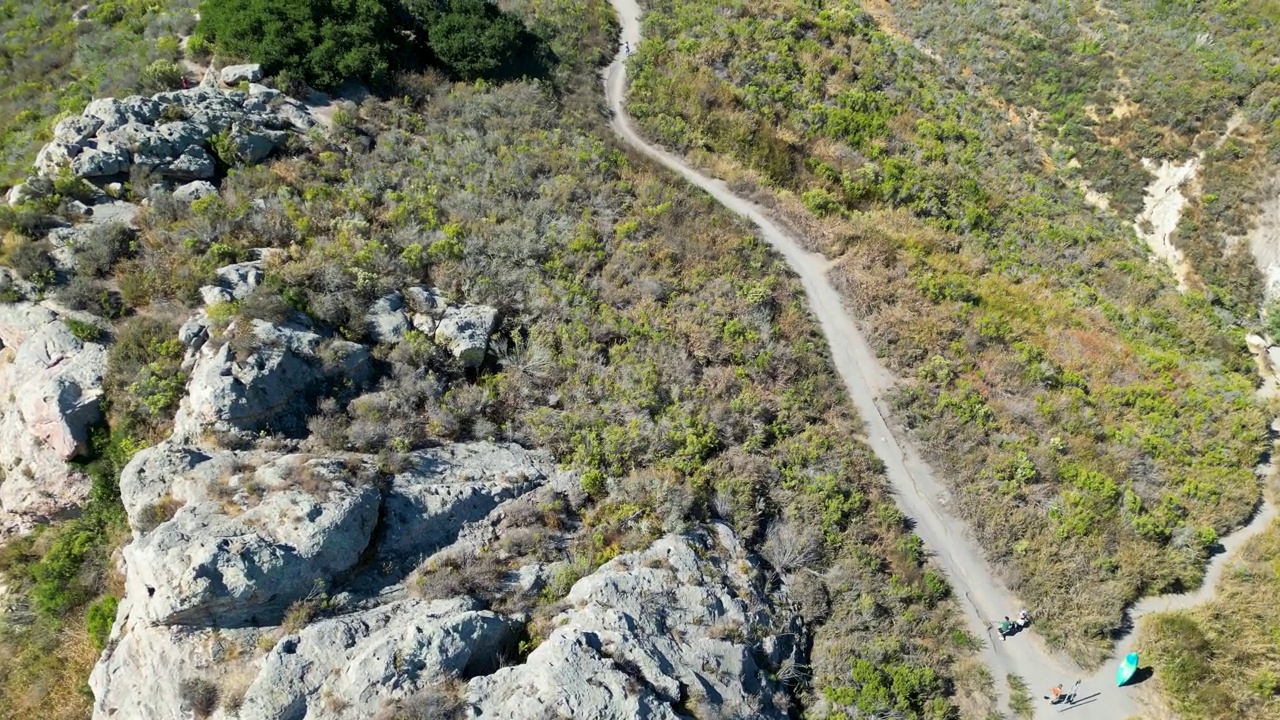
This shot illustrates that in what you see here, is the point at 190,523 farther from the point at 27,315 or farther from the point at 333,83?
the point at 333,83

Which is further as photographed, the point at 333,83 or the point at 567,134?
the point at 567,134

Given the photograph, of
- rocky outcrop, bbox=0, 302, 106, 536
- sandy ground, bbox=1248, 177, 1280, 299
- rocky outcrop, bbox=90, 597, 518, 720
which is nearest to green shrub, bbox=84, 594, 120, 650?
rocky outcrop, bbox=90, 597, 518, 720

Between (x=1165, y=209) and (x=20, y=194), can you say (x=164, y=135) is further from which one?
(x=1165, y=209)

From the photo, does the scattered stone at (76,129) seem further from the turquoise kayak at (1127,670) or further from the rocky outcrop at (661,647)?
the turquoise kayak at (1127,670)

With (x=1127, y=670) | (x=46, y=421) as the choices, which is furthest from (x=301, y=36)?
(x=1127, y=670)

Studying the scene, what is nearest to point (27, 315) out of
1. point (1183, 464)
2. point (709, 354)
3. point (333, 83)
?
point (333, 83)

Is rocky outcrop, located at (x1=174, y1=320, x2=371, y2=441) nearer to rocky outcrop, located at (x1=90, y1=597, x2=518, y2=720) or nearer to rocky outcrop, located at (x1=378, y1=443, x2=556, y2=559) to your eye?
rocky outcrop, located at (x1=378, y1=443, x2=556, y2=559)
